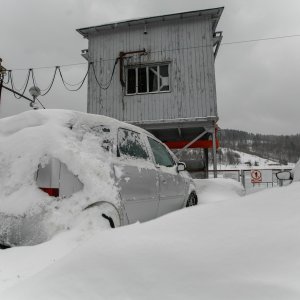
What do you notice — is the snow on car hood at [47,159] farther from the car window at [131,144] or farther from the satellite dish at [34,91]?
the satellite dish at [34,91]

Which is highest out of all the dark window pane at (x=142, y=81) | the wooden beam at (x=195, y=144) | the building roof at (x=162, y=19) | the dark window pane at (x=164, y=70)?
the building roof at (x=162, y=19)

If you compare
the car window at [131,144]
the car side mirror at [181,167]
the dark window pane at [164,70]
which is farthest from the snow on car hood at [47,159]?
the dark window pane at [164,70]

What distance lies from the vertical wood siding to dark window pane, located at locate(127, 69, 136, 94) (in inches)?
12.0

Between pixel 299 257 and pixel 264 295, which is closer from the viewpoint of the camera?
pixel 264 295

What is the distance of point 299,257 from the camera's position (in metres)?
1.65

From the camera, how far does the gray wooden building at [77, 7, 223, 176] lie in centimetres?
1266

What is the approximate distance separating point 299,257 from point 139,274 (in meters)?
0.83

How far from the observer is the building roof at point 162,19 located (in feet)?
41.5

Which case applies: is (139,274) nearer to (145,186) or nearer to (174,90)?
(145,186)

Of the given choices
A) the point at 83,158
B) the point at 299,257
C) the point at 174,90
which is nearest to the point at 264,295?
the point at 299,257

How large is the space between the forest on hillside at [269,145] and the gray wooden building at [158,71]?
5223 centimetres

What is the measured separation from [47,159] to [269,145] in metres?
80.9

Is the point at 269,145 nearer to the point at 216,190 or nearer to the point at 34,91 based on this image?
the point at 34,91

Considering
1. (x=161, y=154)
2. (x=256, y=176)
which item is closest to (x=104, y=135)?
(x=161, y=154)
